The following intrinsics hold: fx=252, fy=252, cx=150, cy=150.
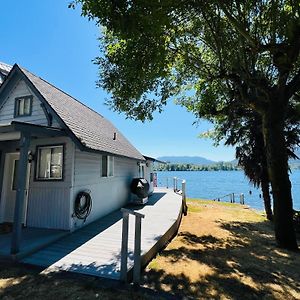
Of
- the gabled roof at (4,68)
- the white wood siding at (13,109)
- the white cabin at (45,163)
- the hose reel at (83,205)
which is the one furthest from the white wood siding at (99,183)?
the gabled roof at (4,68)

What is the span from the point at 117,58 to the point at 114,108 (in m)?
2.99

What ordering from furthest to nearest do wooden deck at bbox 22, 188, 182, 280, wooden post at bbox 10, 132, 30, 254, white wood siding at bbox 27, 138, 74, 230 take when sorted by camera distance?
white wood siding at bbox 27, 138, 74, 230, wooden post at bbox 10, 132, 30, 254, wooden deck at bbox 22, 188, 182, 280

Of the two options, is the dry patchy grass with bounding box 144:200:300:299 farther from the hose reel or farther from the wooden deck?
the hose reel

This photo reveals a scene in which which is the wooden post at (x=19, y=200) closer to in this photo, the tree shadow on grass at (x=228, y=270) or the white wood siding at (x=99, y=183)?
the white wood siding at (x=99, y=183)

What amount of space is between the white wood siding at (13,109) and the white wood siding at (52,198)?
91 cm

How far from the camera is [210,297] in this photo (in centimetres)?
470

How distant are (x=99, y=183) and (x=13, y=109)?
4.78 m

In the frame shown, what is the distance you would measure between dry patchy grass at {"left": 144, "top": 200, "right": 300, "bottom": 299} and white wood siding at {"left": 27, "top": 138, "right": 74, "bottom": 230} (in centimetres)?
387

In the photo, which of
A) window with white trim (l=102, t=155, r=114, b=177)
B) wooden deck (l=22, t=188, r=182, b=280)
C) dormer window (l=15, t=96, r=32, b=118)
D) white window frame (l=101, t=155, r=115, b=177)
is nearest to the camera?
wooden deck (l=22, t=188, r=182, b=280)

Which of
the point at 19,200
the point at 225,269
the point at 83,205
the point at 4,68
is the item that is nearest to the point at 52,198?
the point at 83,205

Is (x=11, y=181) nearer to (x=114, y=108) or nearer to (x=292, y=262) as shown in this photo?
(x=114, y=108)

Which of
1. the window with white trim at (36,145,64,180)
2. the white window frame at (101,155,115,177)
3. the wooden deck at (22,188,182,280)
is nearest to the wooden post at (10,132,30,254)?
the wooden deck at (22,188,182,280)

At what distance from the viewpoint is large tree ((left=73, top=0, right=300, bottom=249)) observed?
661cm

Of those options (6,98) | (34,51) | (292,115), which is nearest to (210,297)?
(6,98)
